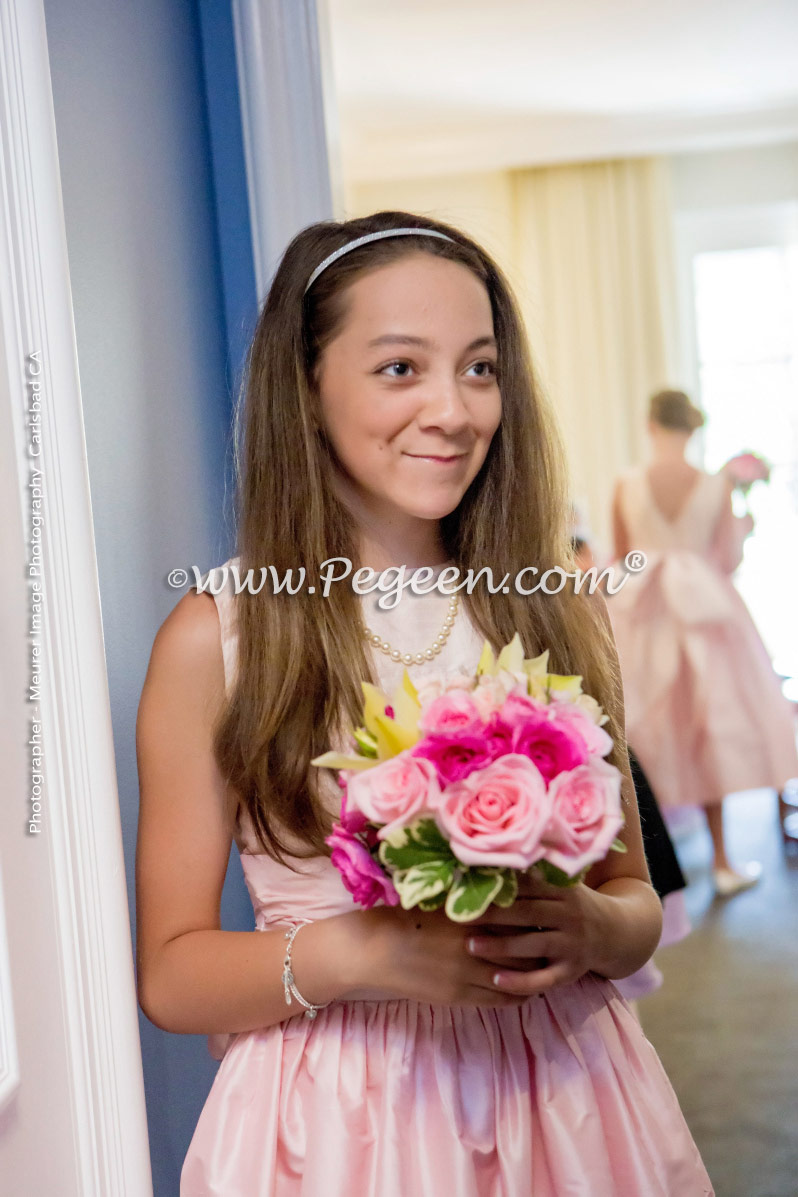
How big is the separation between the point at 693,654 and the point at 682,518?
0.75 metres

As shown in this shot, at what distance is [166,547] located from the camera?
1826 mm

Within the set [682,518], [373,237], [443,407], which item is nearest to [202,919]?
[443,407]

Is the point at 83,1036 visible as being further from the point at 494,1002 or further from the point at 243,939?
the point at 494,1002

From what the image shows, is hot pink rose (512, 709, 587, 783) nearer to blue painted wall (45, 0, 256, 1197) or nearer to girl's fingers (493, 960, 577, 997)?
girl's fingers (493, 960, 577, 997)

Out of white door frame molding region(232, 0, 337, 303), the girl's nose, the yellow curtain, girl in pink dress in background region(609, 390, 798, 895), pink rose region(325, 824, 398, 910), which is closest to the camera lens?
pink rose region(325, 824, 398, 910)

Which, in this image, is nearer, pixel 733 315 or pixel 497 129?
pixel 497 129

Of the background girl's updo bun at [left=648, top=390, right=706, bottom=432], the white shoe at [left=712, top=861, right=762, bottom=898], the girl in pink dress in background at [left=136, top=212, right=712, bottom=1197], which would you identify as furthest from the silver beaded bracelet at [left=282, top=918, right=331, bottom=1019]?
the background girl's updo bun at [left=648, top=390, right=706, bottom=432]

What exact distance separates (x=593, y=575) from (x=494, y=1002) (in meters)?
0.61

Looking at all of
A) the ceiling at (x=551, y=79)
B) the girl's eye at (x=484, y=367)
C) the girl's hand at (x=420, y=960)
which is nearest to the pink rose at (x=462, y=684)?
the girl's hand at (x=420, y=960)

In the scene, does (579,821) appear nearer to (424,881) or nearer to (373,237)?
(424,881)

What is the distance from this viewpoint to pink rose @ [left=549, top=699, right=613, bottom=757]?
0.98 metres

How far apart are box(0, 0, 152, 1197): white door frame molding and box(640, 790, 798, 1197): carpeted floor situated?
7.06ft

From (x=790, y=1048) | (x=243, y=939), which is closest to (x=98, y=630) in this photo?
(x=243, y=939)

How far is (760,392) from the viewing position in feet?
24.8
